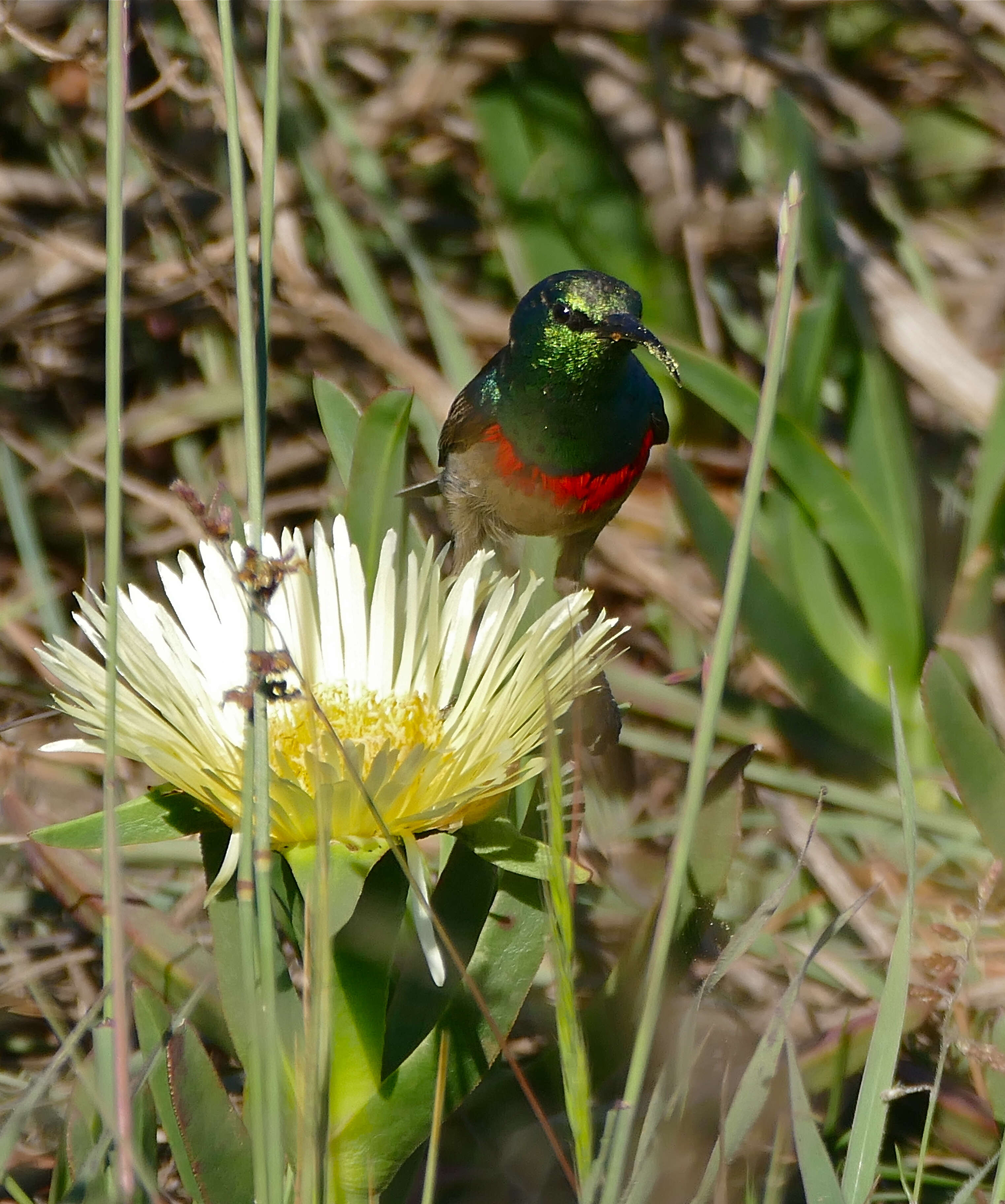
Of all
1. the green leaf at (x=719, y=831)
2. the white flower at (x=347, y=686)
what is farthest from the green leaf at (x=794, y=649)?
the green leaf at (x=719, y=831)

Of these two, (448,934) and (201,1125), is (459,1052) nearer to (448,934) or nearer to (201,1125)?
(448,934)

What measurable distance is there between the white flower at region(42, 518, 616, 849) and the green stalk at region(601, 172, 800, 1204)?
0.11 metres

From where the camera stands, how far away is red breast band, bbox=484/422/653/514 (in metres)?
2.13

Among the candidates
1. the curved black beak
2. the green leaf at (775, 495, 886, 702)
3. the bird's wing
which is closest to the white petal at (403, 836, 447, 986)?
the curved black beak

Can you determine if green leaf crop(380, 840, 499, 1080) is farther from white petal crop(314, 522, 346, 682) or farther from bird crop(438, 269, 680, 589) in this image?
bird crop(438, 269, 680, 589)

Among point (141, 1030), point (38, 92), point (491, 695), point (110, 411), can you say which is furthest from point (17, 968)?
point (38, 92)

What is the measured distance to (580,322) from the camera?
1896mm

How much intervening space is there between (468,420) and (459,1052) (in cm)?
119

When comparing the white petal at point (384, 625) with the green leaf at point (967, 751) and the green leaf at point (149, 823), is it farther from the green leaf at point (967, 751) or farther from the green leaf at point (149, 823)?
the green leaf at point (967, 751)

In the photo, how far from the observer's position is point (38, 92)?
2.95 m

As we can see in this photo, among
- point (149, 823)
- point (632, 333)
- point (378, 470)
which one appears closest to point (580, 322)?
point (632, 333)

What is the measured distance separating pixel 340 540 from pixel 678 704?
1.07 metres

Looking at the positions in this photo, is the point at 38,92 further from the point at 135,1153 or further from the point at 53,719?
the point at 135,1153

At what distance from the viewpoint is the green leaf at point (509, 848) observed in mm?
1150
